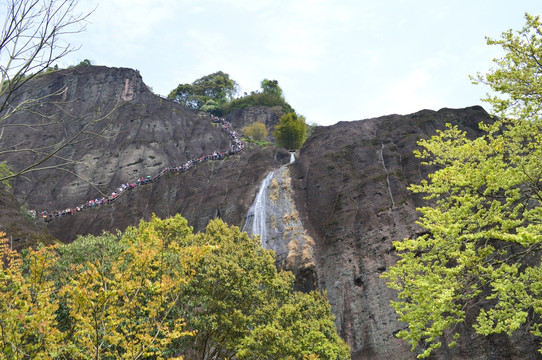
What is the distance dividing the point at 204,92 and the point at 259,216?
6149 cm

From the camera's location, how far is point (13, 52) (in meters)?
6.16

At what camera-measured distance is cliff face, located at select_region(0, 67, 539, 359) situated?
2386cm

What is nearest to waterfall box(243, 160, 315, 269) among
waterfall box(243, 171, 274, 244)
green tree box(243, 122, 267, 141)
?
waterfall box(243, 171, 274, 244)

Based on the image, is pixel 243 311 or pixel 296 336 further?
pixel 243 311

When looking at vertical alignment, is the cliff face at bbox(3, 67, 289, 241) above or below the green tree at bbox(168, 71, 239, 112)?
below

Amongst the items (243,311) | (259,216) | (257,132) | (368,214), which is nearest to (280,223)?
(259,216)

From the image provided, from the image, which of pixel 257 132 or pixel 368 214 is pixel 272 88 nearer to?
pixel 257 132

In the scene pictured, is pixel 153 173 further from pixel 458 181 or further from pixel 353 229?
pixel 458 181

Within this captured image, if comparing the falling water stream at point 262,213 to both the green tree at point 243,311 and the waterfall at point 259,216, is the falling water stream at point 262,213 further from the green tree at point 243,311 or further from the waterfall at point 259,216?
the green tree at point 243,311

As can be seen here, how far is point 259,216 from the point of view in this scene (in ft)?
111

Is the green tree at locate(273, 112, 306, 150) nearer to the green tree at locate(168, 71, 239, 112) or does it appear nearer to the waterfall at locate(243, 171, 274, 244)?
the waterfall at locate(243, 171, 274, 244)

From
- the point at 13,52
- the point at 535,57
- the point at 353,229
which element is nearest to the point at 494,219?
the point at 535,57

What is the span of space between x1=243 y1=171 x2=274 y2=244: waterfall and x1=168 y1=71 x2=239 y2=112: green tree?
5191cm

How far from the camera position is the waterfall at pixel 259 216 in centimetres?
3216
